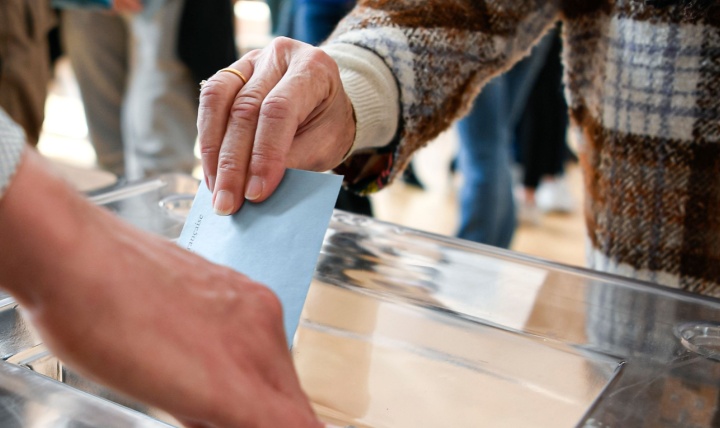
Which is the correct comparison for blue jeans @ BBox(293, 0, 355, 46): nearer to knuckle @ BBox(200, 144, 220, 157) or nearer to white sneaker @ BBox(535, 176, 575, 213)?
knuckle @ BBox(200, 144, 220, 157)

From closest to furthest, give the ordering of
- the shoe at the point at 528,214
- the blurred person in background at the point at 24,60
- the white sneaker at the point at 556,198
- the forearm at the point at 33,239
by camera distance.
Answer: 1. the forearm at the point at 33,239
2. the blurred person in background at the point at 24,60
3. the shoe at the point at 528,214
4. the white sneaker at the point at 556,198

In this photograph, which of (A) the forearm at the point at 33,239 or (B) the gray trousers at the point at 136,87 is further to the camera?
(B) the gray trousers at the point at 136,87

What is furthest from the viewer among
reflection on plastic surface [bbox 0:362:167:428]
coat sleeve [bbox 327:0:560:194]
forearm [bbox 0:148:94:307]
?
coat sleeve [bbox 327:0:560:194]

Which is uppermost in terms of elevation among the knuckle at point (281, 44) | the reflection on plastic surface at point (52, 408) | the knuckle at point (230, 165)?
the knuckle at point (281, 44)

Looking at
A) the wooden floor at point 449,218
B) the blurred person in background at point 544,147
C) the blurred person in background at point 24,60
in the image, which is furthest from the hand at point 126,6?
the blurred person in background at point 544,147

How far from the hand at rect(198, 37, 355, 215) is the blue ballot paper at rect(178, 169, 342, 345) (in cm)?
1

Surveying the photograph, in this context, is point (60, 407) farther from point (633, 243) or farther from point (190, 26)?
point (190, 26)

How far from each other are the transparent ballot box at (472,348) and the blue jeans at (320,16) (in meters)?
0.95

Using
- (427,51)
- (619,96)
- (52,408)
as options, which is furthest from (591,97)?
(52,408)

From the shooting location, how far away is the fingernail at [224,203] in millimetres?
567

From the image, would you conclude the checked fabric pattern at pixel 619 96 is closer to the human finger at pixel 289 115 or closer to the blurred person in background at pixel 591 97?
the blurred person in background at pixel 591 97

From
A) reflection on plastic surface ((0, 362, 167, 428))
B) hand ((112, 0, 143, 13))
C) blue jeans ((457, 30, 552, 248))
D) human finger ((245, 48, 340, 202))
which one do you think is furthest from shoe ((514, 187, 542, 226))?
reflection on plastic surface ((0, 362, 167, 428))

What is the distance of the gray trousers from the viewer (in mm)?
1612

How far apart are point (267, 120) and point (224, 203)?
8 cm
